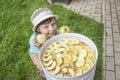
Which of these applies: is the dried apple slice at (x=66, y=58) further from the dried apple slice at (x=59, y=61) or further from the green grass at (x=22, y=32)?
the green grass at (x=22, y=32)

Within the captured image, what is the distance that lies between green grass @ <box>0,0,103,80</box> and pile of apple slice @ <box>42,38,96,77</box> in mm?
1102

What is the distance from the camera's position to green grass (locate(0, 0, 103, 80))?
11.0ft

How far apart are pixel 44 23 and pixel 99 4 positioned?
8.53 feet

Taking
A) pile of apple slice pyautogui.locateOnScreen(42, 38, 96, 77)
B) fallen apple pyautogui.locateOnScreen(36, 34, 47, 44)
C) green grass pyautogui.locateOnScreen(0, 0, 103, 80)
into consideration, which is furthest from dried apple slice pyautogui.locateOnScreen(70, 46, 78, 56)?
green grass pyautogui.locateOnScreen(0, 0, 103, 80)

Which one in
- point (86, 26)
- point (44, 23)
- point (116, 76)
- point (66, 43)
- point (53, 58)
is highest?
point (86, 26)

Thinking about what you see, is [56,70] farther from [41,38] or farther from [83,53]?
[41,38]

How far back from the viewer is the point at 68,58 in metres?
2.10

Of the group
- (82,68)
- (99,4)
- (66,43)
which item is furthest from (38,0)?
(82,68)

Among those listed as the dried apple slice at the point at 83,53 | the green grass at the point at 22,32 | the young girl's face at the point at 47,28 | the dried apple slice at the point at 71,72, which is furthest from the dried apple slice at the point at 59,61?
the green grass at the point at 22,32

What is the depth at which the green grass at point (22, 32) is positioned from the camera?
3.36 meters

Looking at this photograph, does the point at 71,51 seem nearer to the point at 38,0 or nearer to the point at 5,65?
A: the point at 5,65

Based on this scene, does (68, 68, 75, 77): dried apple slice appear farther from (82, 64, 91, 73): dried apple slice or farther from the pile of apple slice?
(82, 64, 91, 73): dried apple slice

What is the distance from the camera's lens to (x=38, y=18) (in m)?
2.46

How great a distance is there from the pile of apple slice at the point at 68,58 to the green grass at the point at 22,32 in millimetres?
1102
